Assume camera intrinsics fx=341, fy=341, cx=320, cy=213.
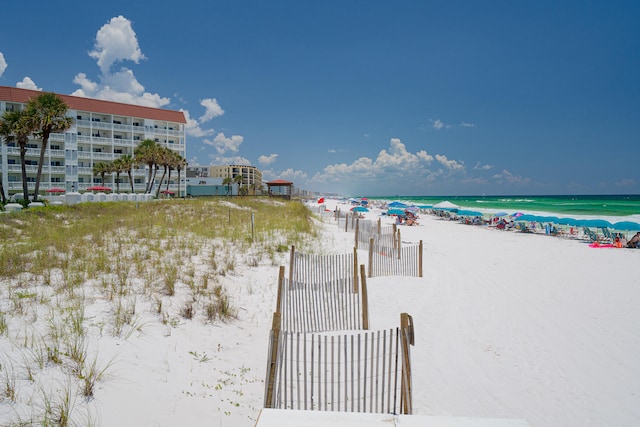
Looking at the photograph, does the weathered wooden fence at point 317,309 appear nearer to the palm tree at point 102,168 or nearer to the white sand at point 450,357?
the white sand at point 450,357

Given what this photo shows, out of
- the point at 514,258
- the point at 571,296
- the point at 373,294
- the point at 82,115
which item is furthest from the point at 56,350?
the point at 82,115

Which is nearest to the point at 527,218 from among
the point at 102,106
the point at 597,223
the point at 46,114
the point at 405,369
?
the point at 597,223

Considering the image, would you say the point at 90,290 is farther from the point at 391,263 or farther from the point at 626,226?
the point at 626,226

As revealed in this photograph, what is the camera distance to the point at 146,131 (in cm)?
5219

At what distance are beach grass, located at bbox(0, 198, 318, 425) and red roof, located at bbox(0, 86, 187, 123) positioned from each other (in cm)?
4130

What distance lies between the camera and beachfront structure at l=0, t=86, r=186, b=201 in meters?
42.1

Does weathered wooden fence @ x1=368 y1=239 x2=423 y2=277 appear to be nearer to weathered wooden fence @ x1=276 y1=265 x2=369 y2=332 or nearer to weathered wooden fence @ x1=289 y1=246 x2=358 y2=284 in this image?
weathered wooden fence @ x1=289 y1=246 x2=358 y2=284

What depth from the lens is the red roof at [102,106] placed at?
4214 centimetres

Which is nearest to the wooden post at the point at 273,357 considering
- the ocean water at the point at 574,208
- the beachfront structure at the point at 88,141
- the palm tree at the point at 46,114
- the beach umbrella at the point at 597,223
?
the beach umbrella at the point at 597,223

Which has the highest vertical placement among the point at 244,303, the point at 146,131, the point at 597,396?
the point at 146,131

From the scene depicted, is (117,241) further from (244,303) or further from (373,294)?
(373,294)

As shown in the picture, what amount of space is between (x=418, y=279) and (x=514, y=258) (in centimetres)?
759

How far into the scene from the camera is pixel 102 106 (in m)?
48.8

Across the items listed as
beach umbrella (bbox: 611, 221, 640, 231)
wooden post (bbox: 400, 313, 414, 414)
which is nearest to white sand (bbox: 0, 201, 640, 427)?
wooden post (bbox: 400, 313, 414, 414)
